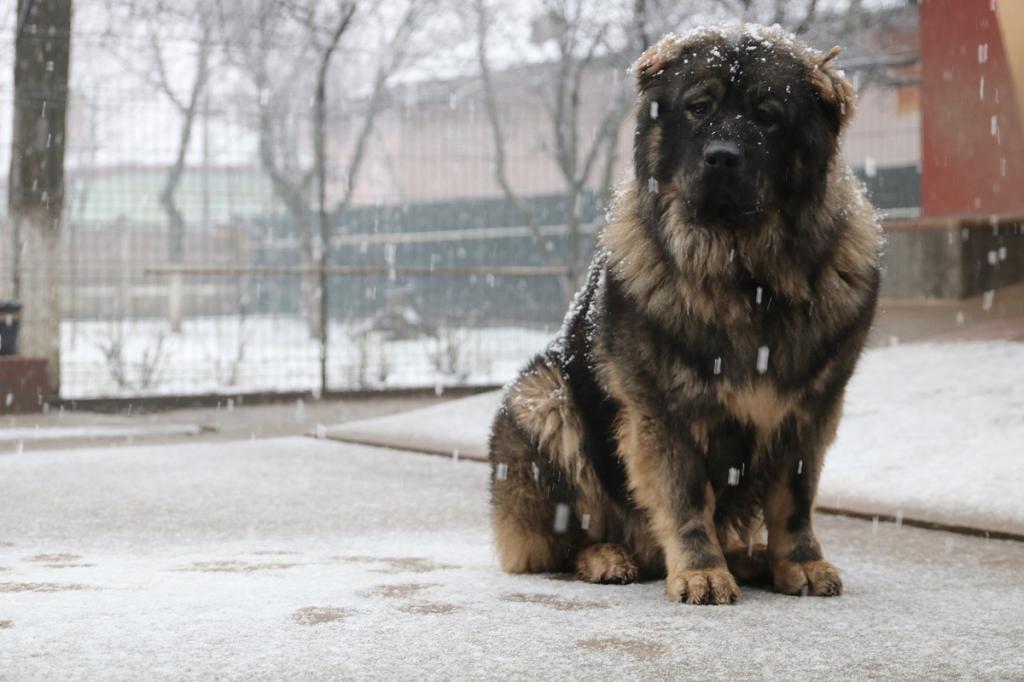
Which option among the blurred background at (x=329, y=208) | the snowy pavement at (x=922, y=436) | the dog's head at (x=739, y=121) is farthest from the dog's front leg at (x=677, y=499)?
the blurred background at (x=329, y=208)

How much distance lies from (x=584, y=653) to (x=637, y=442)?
105cm

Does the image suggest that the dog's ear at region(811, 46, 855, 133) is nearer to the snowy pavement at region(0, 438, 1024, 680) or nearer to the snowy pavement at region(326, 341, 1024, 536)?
the snowy pavement at region(0, 438, 1024, 680)

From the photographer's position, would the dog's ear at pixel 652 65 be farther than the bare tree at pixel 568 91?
No

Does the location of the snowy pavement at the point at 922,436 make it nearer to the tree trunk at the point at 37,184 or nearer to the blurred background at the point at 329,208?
the blurred background at the point at 329,208

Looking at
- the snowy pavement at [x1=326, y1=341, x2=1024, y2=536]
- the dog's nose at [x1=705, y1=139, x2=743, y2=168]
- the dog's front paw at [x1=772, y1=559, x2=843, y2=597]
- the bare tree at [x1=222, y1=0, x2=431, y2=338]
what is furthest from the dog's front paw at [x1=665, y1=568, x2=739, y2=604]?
the bare tree at [x1=222, y1=0, x2=431, y2=338]

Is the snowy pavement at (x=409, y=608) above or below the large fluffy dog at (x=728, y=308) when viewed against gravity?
below

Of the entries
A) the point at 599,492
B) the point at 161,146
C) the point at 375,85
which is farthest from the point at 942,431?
the point at 375,85

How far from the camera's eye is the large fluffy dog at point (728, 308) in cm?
400

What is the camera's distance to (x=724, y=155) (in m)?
3.83

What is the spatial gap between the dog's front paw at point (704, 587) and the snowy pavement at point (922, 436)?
211cm

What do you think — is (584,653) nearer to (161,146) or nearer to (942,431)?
(942,431)

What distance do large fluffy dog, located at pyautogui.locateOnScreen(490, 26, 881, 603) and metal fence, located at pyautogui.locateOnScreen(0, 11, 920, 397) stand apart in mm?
9644

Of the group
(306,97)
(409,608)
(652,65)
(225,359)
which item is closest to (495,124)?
(306,97)

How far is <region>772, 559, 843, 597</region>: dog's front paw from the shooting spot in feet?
13.7
